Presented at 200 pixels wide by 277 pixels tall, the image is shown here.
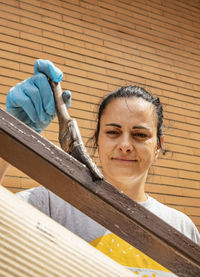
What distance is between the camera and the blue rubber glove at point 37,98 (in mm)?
1078

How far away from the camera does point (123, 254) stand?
41.9 inches

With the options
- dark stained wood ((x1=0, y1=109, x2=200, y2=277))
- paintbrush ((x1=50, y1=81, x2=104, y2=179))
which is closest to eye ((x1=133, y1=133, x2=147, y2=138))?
paintbrush ((x1=50, y1=81, x2=104, y2=179))

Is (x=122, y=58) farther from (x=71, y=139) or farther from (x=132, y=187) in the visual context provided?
(x=71, y=139)

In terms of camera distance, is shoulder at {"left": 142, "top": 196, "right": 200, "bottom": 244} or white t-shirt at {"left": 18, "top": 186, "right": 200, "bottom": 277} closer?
white t-shirt at {"left": 18, "top": 186, "right": 200, "bottom": 277}

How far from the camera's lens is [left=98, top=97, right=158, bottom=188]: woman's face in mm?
1312

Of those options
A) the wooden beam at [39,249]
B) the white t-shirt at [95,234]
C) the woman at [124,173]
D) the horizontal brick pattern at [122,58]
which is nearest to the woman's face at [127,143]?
the woman at [124,173]

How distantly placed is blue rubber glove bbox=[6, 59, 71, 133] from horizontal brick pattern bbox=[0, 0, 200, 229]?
160cm

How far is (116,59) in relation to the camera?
3750 millimetres

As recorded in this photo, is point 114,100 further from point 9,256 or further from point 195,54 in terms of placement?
point 195,54

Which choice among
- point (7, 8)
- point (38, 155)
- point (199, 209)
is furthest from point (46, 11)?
point (38, 155)

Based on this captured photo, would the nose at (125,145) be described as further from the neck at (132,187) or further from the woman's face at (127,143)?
the neck at (132,187)

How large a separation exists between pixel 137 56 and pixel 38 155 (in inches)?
146

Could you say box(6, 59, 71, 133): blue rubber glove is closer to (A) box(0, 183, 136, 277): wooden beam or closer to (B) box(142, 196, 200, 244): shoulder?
(B) box(142, 196, 200, 244): shoulder

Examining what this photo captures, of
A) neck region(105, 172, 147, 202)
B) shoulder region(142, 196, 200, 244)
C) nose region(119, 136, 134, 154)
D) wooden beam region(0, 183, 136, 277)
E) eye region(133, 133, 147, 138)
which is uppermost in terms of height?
eye region(133, 133, 147, 138)
